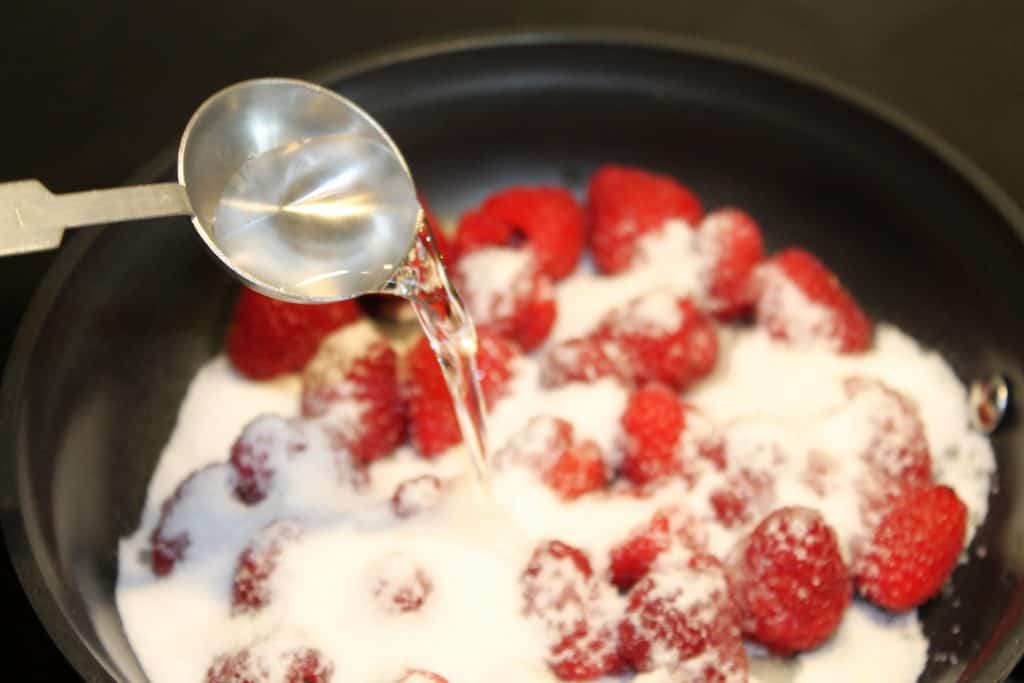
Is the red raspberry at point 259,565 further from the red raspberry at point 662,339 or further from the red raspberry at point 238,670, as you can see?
the red raspberry at point 662,339

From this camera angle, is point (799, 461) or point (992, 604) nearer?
point (992, 604)

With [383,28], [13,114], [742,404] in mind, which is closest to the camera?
[742,404]

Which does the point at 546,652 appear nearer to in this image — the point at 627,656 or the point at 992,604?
the point at 627,656

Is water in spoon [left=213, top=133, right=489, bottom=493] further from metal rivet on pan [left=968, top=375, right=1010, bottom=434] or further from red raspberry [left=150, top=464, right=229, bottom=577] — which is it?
metal rivet on pan [left=968, top=375, right=1010, bottom=434]

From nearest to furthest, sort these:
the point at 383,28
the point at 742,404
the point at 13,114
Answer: the point at 742,404 → the point at 13,114 → the point at 383,28

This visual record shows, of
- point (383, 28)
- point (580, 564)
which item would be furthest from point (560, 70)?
point (580, 564)
